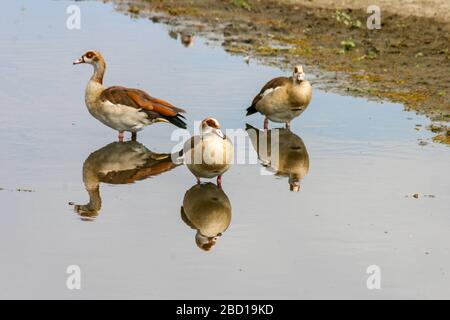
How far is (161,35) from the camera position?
29516 millimetres

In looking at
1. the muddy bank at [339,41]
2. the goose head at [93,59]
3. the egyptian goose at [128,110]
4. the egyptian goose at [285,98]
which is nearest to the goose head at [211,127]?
the egyptian goose at [128,110]

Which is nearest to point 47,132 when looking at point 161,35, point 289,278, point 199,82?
point 199,82

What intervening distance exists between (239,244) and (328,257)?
1.19 meters

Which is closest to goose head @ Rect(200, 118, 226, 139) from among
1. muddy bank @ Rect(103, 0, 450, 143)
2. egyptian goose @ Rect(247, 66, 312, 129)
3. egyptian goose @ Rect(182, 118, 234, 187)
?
egyptian goose @ Rect(182, 118, 234, 187)

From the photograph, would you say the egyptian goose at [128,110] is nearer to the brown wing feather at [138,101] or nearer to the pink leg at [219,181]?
the brown wing feather at [138,101]

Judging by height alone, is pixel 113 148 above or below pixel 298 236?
above

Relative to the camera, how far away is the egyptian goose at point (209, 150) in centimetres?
1562

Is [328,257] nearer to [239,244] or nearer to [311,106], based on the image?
[239,244]

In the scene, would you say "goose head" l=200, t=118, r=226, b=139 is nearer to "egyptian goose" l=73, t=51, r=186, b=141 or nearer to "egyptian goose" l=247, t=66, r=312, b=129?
"egyptian goose" l=73, t=51, r=186, b=141

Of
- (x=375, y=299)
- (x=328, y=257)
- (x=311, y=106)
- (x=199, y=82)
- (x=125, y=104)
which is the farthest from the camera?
Result: (x=199, y=82)

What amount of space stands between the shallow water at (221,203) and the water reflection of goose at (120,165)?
0.16 feet

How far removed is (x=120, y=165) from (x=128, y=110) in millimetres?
1326

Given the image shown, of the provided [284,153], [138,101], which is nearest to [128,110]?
[138,101]

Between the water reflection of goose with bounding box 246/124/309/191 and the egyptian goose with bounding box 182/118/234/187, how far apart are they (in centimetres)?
141
